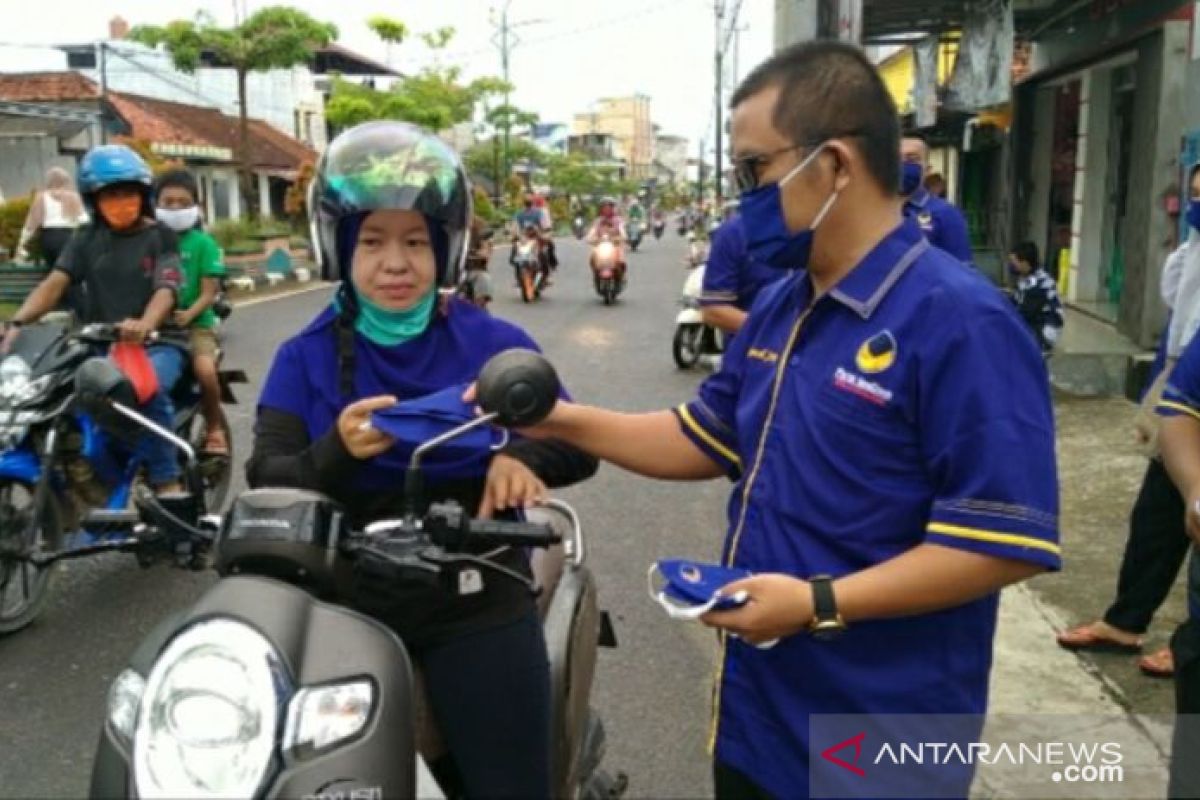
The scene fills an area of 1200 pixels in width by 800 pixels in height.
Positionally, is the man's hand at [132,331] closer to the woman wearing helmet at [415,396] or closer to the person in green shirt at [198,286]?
the person in green shirt at [198,286]

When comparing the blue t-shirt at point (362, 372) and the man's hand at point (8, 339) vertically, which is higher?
the blue t-shirt at point (362, 372)

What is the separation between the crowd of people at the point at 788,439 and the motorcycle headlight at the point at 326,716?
0.37 metres

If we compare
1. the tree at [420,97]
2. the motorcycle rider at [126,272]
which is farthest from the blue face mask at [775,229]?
the tree at [420,97]

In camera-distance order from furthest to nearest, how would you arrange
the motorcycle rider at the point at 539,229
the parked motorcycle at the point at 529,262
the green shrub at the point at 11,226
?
the motorcycle rider at the point at 539,229 → the parked motorcycle at the point at 529,262 → the green shrub at the point at 11,226

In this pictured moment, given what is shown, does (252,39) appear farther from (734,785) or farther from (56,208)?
(734,785)

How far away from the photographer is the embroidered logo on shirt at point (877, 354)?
1754 mm

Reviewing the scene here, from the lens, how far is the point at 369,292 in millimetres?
2283

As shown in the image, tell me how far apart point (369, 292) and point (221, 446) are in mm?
4027

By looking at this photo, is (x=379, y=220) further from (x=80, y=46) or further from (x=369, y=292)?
(x=80, y=46)

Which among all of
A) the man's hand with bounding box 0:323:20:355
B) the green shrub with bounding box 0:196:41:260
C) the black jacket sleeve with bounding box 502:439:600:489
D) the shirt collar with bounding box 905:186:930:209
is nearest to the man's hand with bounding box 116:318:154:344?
the man's hand with bounding box 0:323:20:355

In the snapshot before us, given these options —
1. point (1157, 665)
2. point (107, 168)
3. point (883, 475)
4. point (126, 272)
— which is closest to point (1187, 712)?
point (883, 475)

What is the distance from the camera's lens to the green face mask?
2.30 m

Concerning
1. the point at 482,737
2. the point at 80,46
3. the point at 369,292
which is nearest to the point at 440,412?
the point at 369,292

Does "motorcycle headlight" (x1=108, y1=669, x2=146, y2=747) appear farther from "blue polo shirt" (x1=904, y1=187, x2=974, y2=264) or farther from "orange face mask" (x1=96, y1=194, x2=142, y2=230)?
"blue polo shirt" (x1=904, y1=187, x2=974, y2=264)
